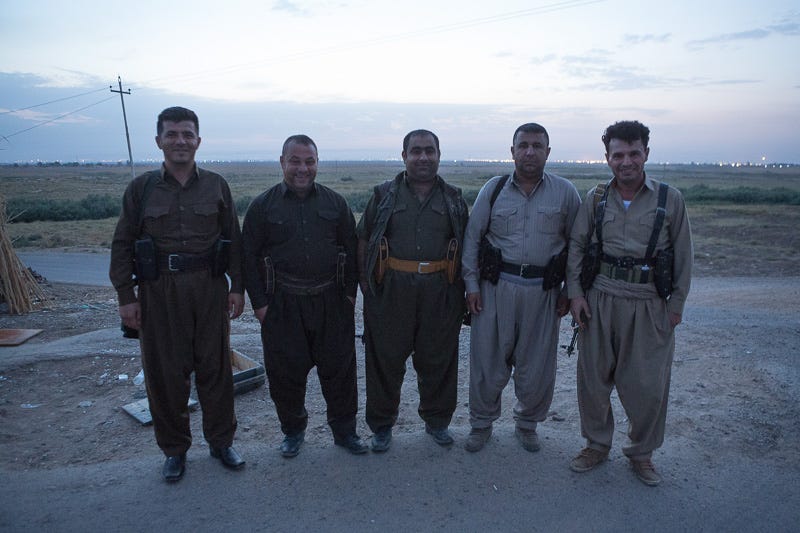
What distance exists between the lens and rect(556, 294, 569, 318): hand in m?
3.70

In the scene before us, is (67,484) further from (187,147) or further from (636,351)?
(636,351)

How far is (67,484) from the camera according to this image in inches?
128

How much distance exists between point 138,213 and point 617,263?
313 centimetres

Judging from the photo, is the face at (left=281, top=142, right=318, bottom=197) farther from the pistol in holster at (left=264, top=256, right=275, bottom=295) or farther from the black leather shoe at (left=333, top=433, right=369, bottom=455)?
the black leather shoe at (left=333, top=433, right=369, bottom=455)

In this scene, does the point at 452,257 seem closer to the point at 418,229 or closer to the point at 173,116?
the point at 418,229

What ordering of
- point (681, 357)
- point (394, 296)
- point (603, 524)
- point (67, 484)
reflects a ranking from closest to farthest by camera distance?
point (603, 524) → point (67, 484) → point (394, 296) → point (681, 357)

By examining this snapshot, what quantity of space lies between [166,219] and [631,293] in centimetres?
305

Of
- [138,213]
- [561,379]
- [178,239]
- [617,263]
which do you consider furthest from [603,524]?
[138,213]

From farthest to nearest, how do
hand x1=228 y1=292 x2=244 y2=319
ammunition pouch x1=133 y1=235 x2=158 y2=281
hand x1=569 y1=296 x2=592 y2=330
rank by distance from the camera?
hand x1=228 y1=292 x2=244 y2=319
hand x1=569 y1=296 x2=592 y2=330
ammunition pouch x1=133 y1=235 x2=158 y2=281

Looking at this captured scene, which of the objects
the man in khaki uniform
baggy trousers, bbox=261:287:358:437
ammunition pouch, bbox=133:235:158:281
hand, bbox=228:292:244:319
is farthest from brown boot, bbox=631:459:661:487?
ammunition pouch, bbox=133:235:158:281

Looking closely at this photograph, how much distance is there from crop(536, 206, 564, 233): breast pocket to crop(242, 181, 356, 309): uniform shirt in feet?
4.63

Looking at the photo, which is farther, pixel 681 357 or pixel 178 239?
pixel 681 357

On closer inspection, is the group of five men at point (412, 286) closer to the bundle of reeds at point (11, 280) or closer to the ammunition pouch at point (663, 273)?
the ammunition pouch at point (663, 273)

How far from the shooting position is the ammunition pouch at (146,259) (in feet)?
10.7
